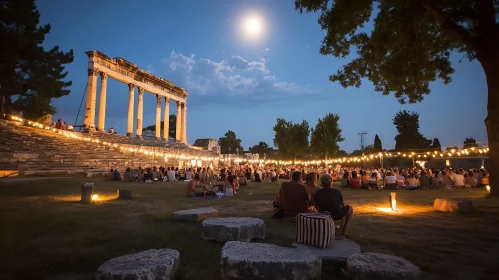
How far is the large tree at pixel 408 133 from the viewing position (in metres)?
53.8

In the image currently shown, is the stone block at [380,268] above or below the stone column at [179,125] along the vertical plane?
below

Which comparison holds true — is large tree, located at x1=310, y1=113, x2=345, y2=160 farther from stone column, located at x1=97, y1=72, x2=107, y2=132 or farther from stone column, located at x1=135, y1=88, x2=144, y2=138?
Result: stone column, located at x1=97, y1=72, x2=107, y2=132

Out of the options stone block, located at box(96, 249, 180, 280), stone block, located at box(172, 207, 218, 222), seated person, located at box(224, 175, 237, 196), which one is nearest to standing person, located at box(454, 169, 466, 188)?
Result: seated person, located at box(224, 175, 237, 196)

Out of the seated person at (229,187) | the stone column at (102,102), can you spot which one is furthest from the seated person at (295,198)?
the stone column at (102,102)

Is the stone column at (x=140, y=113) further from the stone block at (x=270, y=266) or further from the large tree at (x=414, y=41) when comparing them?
the stone block at (x=270, y=266)

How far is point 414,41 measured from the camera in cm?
1146

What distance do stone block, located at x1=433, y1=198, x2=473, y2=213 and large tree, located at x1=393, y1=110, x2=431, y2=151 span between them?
51.3 m

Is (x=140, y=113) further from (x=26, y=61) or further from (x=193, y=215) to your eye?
(x=193, y=215)

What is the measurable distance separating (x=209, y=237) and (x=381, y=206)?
7079mm

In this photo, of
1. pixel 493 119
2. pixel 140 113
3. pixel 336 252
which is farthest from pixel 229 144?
pixel 336 252

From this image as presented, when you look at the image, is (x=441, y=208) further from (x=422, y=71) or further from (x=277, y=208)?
(x=422, y=71)

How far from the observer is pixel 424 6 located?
369 inches

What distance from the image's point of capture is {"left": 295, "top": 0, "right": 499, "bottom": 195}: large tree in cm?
1003

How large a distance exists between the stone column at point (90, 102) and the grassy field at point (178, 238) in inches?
1009
